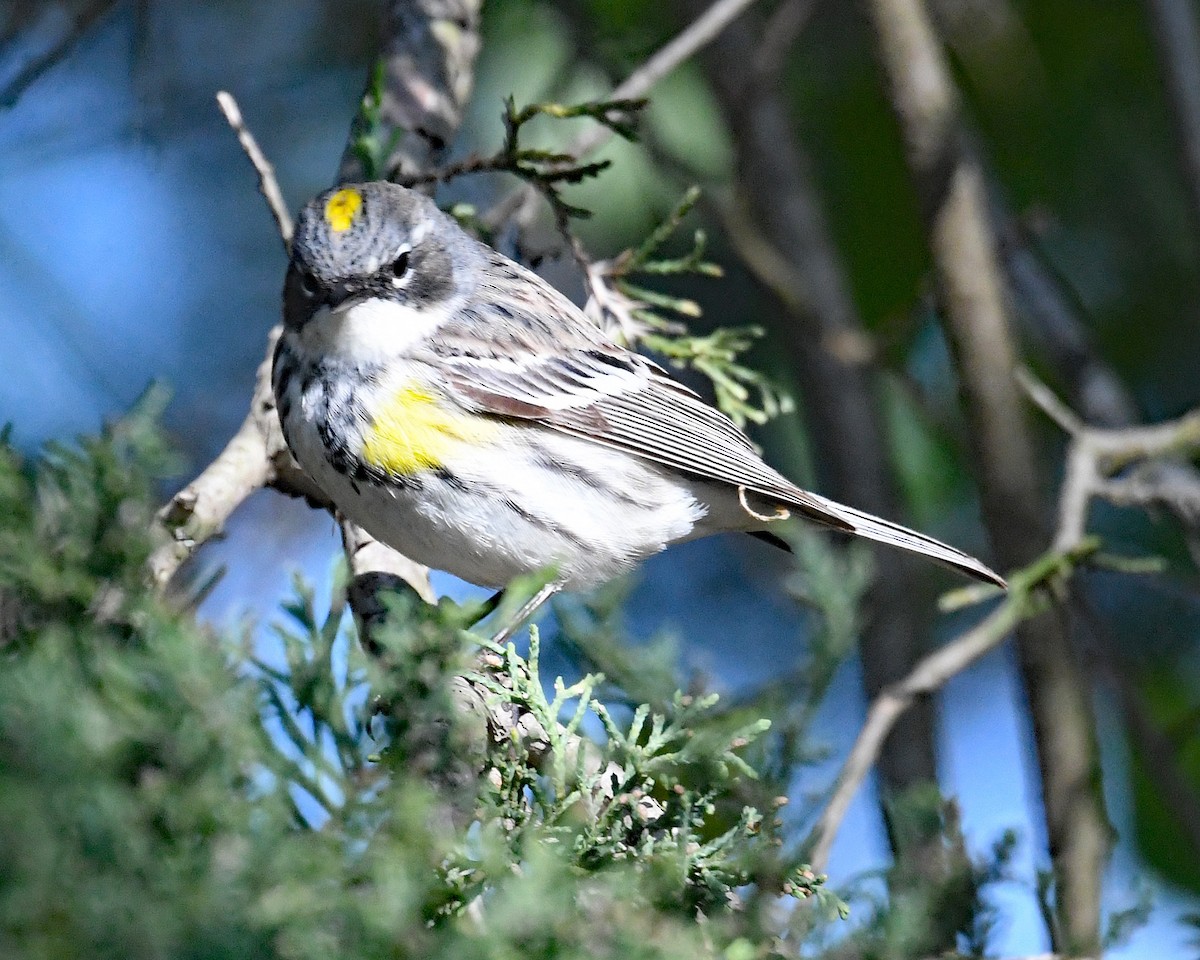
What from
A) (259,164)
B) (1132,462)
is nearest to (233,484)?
(259,164)

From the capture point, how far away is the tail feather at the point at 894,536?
3.53m

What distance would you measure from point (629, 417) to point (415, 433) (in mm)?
672

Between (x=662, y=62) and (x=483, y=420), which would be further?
(x=662, y=62)

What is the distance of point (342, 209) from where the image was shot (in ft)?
10.1

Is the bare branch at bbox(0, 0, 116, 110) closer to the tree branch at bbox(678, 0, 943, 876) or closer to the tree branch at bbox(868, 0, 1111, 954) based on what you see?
the tree branch at bbox(678, 0, 943, 876)

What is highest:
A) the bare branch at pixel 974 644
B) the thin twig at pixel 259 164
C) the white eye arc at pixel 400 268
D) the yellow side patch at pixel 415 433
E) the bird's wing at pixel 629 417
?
the thin twig at pixel 259 164

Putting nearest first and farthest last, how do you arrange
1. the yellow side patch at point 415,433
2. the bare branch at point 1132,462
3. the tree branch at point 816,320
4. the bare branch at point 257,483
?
1. the bare branch at point 257,483
2. the yellow side patch at point 415,433
3. the bare branch at point 1132,462
4. the tree branch at point 816,320

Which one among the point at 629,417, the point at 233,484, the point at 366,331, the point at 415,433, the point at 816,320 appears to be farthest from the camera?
the point at 816,320

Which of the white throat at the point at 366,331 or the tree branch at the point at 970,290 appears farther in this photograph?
the tree branch at the point at 970,290

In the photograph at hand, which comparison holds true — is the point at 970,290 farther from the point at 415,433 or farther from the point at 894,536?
the point at 415,433

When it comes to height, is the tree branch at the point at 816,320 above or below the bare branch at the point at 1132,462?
above

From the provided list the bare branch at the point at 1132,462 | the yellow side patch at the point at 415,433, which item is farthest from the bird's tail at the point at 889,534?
the yellow side patch at the point at 415,433

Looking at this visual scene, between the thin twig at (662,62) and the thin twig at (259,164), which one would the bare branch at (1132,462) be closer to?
the thin twig at (662,62)

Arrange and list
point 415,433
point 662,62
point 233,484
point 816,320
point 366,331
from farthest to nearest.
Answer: point 816,320 < point 662,62 < point 366,331 < point 415,433 < point 233,484
